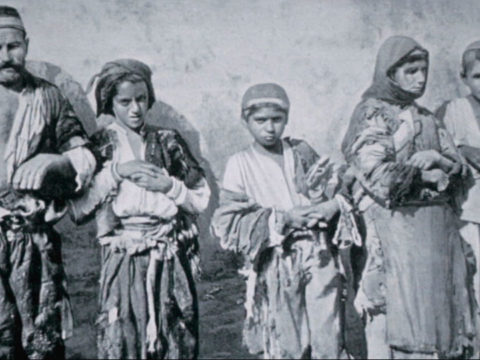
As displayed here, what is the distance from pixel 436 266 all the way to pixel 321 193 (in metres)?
0.61

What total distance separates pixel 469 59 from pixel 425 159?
25.9 inches

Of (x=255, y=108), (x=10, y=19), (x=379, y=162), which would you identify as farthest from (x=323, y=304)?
(x=10, y=19)

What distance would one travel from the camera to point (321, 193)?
3.92m

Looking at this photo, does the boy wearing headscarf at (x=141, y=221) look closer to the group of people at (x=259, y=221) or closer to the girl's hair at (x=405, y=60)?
the group of people at (x=259, y=221)

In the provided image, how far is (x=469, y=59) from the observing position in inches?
171

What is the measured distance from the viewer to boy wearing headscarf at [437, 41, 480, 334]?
4.14m

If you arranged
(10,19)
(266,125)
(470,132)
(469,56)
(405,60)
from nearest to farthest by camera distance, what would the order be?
1. (10,19)
2. (266,125)
3. (405,60)
4. (470,132)
5. (469,56)

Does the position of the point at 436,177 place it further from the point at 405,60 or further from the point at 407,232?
the point at 405,60

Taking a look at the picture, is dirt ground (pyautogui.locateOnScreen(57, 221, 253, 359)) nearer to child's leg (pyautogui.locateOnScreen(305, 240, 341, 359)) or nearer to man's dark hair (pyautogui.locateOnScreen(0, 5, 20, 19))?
child's leg (pyautogui.locateOnScreen(305, 240, 341, 359))

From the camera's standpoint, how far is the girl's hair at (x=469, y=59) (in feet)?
14.2

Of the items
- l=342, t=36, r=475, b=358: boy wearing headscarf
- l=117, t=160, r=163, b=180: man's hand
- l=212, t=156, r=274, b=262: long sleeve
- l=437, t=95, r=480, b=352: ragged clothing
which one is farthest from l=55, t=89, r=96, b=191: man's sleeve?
l=437, t=95, r=480, b=352: ragged clothing

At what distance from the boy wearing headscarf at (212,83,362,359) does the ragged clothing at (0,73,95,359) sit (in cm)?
68

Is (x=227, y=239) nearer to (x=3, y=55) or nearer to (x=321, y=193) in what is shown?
(x=321, y=193)

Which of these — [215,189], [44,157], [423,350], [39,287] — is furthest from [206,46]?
[423,350]
